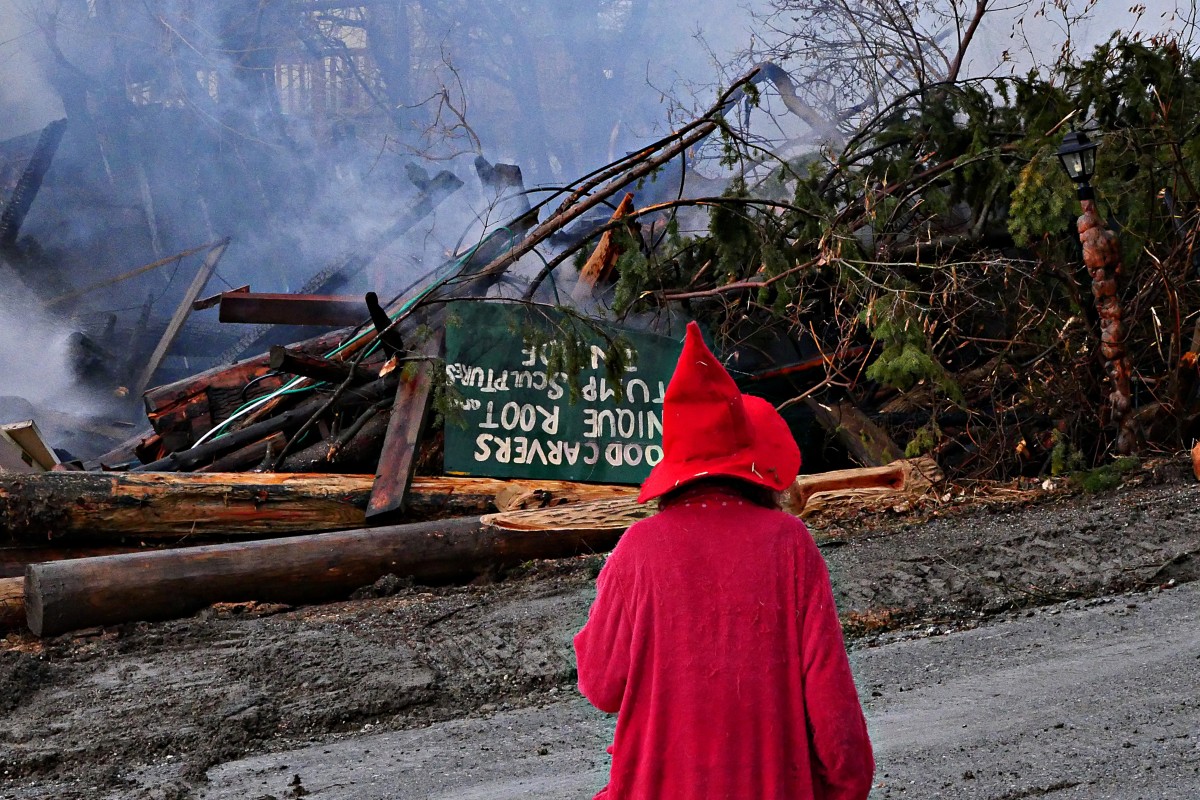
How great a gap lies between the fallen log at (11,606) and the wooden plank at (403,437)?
2011 millimetres

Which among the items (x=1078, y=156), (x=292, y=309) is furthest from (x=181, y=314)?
(x=1078, y=156)

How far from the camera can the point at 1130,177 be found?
8.87 m

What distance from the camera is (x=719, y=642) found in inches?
77.9

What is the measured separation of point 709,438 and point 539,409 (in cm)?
602

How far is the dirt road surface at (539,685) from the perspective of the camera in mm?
3965

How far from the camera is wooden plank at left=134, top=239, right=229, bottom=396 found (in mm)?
13414

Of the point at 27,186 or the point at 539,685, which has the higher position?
the point at 27,186

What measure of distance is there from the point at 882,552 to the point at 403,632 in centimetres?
278

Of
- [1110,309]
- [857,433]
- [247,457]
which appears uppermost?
[1110,309]

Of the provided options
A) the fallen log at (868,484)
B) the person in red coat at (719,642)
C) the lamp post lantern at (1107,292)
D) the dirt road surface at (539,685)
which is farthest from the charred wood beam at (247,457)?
the person in red coat at (719,642)

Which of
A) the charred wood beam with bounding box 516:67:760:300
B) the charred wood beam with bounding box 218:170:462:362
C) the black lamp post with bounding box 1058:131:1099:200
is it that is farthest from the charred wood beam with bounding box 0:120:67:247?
the black lamp post with bounding box 1058:131:1099:200

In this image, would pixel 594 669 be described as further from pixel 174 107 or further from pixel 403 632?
pixel 174 107

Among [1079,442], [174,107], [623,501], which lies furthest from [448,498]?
[174,107]

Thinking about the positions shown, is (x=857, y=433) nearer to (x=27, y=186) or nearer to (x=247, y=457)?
(x=247, y=457)
